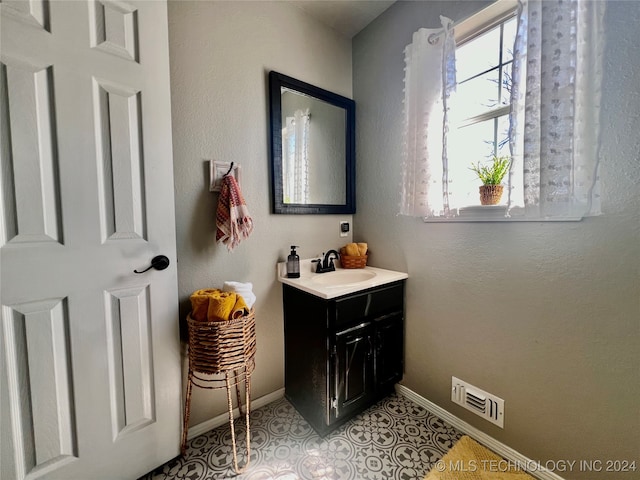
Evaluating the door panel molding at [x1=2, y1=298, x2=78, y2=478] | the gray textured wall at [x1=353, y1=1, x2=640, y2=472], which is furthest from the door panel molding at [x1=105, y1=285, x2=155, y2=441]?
the gray textured wall at [x1=353, y1=1, x2=640, y2=472]

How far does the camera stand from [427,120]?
1.39m

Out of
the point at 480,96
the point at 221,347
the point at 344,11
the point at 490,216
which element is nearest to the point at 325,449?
the point at 221,347

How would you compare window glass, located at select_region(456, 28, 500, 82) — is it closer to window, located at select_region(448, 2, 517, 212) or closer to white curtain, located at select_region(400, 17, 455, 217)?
window, located at select_region(448, 2, 517, 212)

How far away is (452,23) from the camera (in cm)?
132

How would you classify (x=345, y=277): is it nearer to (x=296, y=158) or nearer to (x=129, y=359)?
(x=296, y=158)

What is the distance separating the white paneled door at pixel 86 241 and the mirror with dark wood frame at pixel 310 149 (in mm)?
616

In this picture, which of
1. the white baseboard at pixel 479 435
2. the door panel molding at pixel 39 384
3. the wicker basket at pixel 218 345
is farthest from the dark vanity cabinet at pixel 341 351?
the door panel molding at pixel 39 384

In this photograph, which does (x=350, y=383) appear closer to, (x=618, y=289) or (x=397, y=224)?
(x=397, y=224)

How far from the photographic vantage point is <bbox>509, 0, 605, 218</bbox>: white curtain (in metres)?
0.92

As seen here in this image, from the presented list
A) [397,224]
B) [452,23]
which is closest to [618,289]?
[397,224]

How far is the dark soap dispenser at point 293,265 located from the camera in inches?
63.9

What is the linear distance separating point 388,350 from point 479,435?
23.7 inches

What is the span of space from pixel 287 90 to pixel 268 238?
97cm

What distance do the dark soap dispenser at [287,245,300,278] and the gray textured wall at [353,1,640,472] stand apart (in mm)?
636
